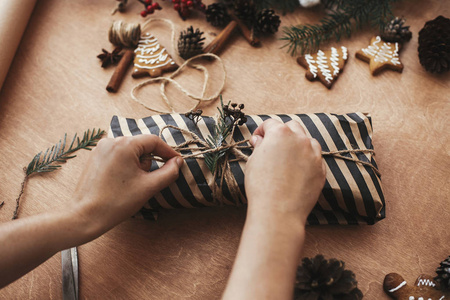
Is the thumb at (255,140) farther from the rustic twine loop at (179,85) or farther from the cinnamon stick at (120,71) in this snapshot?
the cinnamon stick at (120,71)

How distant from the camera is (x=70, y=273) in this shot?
0.91 meters

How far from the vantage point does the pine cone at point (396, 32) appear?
47.6 inches

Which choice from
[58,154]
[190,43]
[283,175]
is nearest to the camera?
[283,175]

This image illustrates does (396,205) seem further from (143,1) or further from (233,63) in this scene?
(143,1)

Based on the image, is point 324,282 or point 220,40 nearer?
point 324,282

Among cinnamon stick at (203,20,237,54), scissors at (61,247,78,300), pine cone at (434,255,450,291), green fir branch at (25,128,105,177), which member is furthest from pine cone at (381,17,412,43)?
scissors at (61,247,78,300)

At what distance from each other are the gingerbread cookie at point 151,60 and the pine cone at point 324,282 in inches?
29.6

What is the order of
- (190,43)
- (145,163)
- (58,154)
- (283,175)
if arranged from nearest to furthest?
(283,175) < (145,163) < (58,154) < (190,43)

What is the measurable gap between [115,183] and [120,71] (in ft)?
1.74

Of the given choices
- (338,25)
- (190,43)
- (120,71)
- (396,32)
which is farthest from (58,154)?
(396,32)

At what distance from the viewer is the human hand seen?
0.78 meters

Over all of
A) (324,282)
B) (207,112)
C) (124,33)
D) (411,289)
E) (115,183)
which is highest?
(124,33)

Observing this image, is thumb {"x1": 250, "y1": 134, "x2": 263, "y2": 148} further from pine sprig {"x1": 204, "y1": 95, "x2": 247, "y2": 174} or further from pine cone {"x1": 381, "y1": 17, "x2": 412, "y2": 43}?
pine cone {"x1": 381, "y1": 17, "x2": 412, "y2": 43}

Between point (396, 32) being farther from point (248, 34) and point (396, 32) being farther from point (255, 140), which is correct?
point (255, 140)
